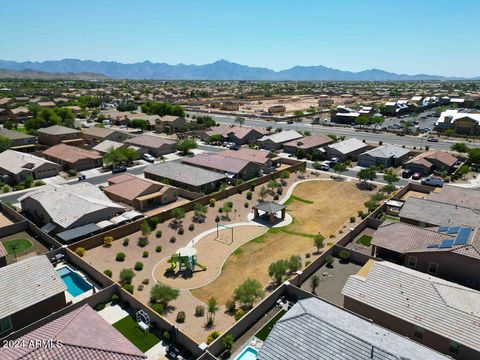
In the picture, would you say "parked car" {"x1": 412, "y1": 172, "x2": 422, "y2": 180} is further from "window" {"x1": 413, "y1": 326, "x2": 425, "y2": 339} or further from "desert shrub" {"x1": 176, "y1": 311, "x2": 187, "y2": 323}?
"desert shrub" {"x1": 176, "y1": 311, "x2": 187, "y2": 323}

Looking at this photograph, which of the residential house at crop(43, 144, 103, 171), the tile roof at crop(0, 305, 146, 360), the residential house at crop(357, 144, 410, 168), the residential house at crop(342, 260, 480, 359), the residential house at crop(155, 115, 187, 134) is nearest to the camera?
the tile roof at crop(0, 305, 146, 360)

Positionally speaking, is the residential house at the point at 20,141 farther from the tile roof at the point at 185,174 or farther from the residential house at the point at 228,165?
the residential house at the point at 228,165

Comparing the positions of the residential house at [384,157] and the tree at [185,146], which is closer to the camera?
the residential house at [384,157]

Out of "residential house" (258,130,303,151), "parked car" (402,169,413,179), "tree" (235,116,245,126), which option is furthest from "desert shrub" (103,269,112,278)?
"tree" (235,116,245,126)

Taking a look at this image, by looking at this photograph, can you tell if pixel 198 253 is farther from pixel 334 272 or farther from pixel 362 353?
pixel 362 353

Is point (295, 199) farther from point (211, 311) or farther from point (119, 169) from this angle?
point (119, 169)

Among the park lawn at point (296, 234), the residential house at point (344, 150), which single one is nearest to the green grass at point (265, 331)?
the park lawn at point (296, 234)

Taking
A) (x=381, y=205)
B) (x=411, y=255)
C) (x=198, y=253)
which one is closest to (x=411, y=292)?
(x=411, y=255)
